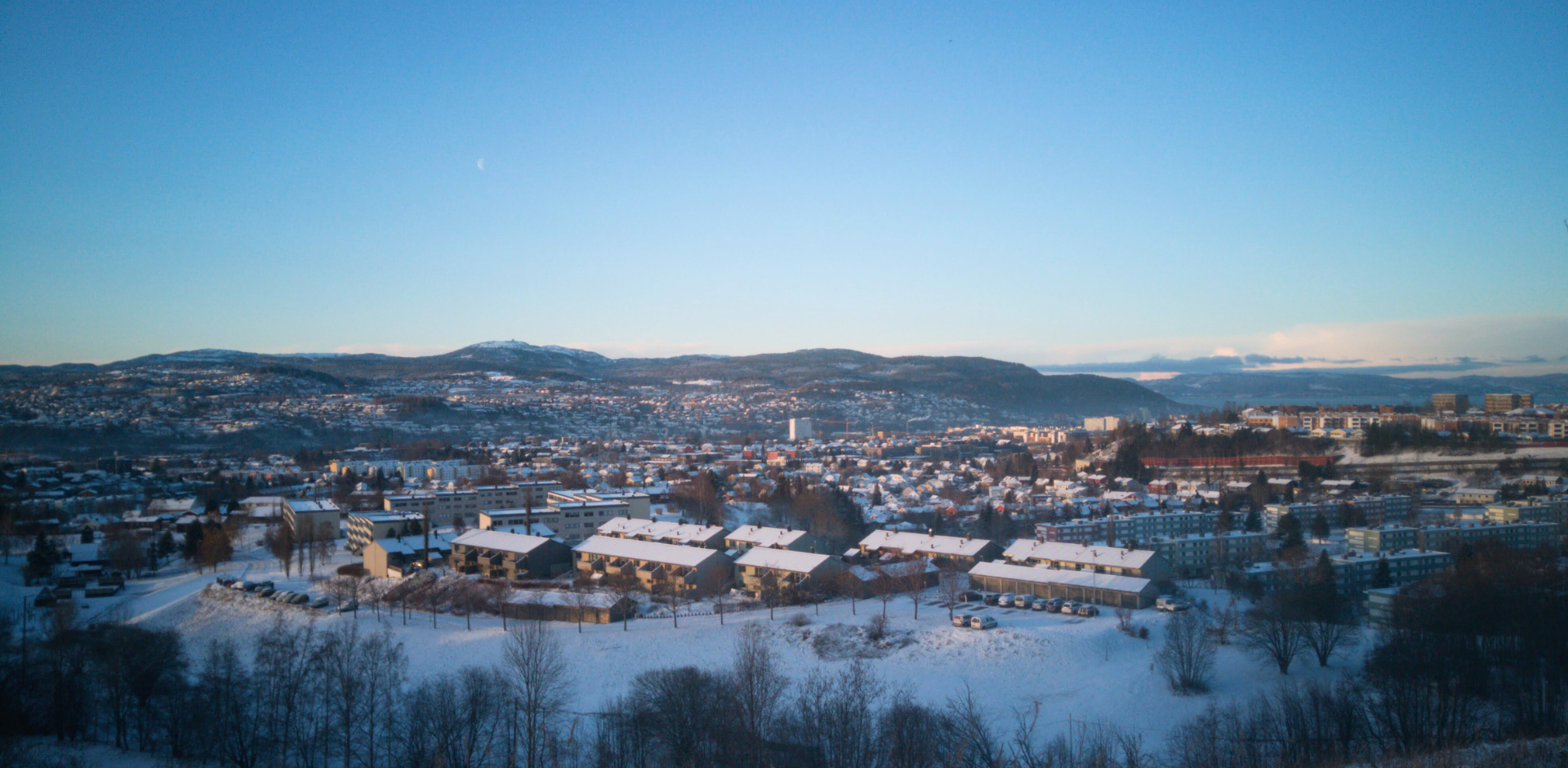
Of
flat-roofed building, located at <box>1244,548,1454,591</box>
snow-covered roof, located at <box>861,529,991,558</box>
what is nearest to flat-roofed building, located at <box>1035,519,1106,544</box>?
snow-covered roof, located at <box>861,529,991,558</box>

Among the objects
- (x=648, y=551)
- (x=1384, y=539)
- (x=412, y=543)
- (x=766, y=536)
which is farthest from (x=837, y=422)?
(x=1384, y=539)

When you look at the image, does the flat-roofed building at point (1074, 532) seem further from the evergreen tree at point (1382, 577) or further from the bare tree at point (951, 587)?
the evergreen tree at point (1382, 577)

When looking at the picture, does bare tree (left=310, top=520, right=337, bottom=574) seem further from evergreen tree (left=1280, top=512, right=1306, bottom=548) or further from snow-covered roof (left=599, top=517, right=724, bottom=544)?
evergreen tree (left=1280, top=512, right=1306, bottom=548)

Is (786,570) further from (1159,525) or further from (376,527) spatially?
(1159,525)

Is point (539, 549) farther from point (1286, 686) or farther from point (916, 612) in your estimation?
point (1286, 686)

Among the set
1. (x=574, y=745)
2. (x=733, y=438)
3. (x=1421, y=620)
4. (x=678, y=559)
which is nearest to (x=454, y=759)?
(x=574, y=745)

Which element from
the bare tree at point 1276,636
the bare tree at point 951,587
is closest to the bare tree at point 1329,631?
the bare tree at point 1276,636
